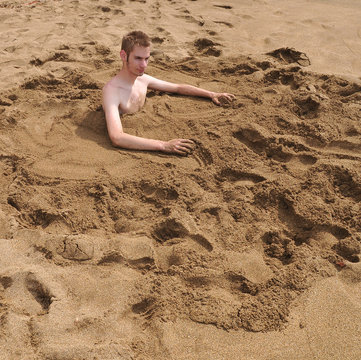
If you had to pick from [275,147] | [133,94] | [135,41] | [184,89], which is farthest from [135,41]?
[275,147]

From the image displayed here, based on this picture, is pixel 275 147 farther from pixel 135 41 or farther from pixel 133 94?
pixel 135 41

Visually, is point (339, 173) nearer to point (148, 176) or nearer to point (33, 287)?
point (148, 176)

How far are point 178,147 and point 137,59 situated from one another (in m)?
0.89

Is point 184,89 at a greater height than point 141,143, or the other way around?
point 184,89

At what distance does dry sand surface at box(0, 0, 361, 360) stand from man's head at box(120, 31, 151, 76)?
399 millimetres

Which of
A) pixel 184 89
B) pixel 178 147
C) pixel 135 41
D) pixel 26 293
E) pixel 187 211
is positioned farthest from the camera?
pixel 184 89

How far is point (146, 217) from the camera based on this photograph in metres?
2.78

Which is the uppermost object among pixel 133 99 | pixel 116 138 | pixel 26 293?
pixel 133 99

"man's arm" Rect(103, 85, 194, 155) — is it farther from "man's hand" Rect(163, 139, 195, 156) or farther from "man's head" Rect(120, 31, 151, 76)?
"man's head" Rect(120, 31, 151, 76)

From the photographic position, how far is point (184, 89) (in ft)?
13.6

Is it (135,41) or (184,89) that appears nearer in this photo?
(135,41)

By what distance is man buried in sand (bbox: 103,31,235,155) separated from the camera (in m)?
3.36

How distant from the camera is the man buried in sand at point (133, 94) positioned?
11.0 ft

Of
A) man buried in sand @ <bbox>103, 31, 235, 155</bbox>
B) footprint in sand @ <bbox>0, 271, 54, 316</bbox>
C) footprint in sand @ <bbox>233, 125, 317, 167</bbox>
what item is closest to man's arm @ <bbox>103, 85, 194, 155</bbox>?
man buried in sand @ <bbox>103, 31, 235, 155</bbox>
